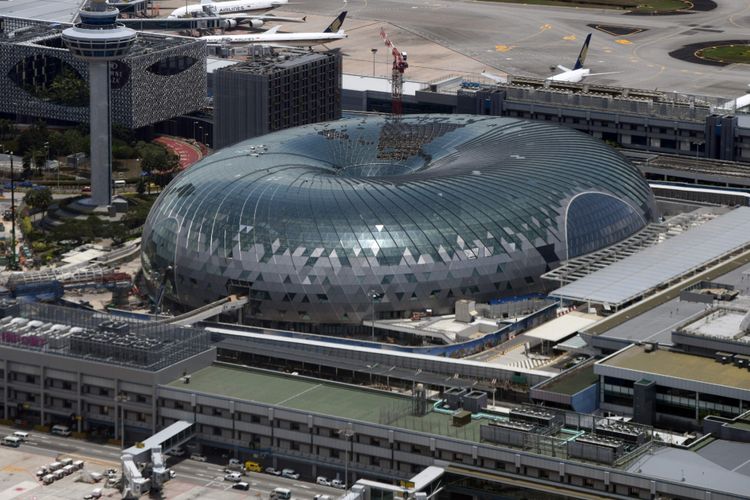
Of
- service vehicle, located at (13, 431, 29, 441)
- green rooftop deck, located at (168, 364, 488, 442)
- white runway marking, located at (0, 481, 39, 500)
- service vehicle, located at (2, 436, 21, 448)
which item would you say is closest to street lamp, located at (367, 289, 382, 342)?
green rooftop deck, located at (168, 364, 488, 442)

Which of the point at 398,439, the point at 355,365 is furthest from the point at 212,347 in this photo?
the point at 398,439

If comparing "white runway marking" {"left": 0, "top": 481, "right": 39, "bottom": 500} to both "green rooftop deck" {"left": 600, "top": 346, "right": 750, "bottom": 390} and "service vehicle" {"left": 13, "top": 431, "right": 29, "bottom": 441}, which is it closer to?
"service vehicle" {"left": 13, "top": 431, "right": 29, "bottom": 441}

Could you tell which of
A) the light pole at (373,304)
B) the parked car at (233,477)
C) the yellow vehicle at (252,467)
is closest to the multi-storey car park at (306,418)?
the yellow vehicle at (252,467)

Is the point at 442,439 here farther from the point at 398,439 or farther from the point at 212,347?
the point at 212,347

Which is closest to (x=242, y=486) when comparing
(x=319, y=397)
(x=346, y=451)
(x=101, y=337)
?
(x=346, y=451)

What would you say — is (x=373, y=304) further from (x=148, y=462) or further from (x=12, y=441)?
(x=12, y=441)

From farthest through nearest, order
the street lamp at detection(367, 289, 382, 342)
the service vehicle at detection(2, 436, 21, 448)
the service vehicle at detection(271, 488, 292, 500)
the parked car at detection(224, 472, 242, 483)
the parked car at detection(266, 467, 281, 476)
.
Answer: the street lamp at detection(367, 289, 382, 342) → the service vehicle at detection(2, 436, 21, 448) → the parked car at detection(266, 467, 281, 476) → the parked car at detection(224, 472, 242, 483) → the service vehicle at detection(271, 488, 292, 500)

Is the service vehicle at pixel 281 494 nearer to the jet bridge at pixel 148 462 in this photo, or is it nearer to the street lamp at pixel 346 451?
the street lamp at pixel 346 451
